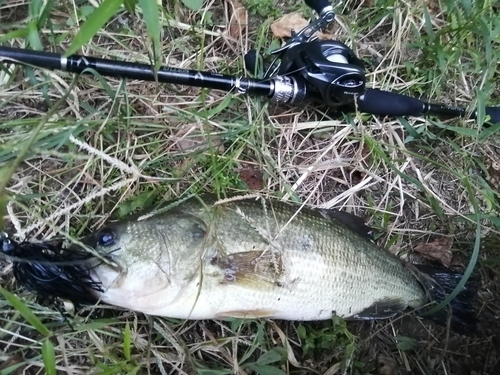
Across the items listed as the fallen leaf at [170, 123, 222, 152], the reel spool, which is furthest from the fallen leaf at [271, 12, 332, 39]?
the fallen leaf at [170, 123, 222, 152]

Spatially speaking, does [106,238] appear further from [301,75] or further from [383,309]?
[383,309]

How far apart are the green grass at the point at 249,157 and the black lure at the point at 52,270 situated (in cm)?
25

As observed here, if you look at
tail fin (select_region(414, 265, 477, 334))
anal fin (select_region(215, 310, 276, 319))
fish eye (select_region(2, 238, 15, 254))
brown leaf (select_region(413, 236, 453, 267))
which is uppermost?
fish eye (select_region(2, 238, 15, 254))

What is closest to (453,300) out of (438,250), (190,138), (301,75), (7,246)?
(438,250)

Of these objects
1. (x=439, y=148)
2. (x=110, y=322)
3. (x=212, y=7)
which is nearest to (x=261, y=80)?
(x=212, y=7)

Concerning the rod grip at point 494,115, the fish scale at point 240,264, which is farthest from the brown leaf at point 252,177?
the rod grip at point 494,115

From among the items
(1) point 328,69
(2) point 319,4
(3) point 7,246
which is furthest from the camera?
(2) point 319,4

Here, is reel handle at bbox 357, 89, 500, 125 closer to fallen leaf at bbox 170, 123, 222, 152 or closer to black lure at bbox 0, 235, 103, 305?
fallen leaf at bbox 170, 123, 222, 152

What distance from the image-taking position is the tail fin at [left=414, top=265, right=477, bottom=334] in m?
2.71

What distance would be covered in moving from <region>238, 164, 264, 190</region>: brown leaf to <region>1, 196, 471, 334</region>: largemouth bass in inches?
12.5

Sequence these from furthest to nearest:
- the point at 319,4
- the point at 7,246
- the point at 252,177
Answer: the point at 252,177
the point at 319,4
the point at 7,246

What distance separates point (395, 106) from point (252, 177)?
817 millimetres

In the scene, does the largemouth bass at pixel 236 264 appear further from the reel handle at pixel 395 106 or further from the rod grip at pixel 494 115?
the rod grip at pixel 494 115

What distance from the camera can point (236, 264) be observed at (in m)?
2.23
